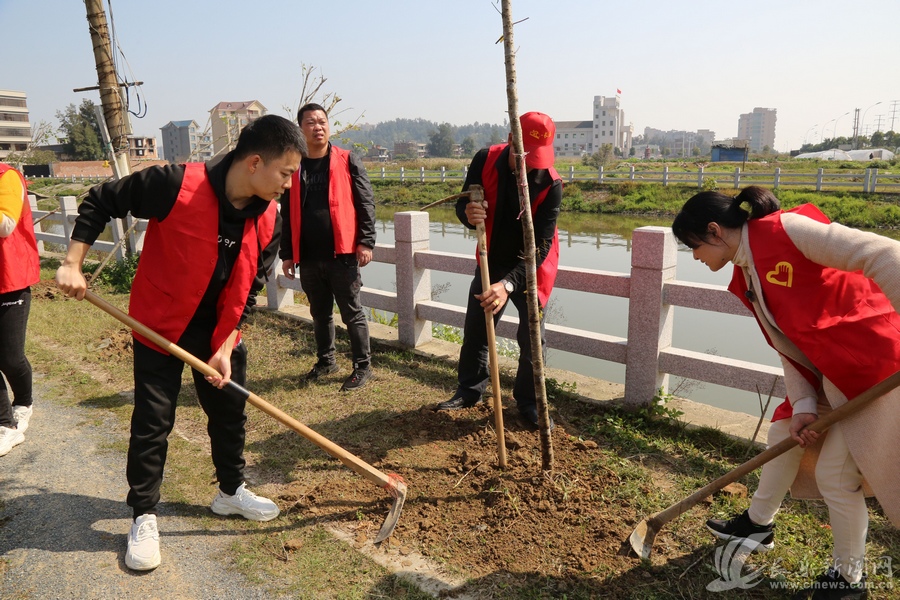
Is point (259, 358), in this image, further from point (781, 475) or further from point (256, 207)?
point (781, 475)

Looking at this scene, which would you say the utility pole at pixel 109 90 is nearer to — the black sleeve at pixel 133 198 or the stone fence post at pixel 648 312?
the black sleeve at pixel 133 198

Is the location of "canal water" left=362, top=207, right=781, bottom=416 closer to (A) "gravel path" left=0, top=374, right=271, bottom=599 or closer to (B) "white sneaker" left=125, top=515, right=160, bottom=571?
(A) "gravel path" left=0, top=374, right=271, bottom=599

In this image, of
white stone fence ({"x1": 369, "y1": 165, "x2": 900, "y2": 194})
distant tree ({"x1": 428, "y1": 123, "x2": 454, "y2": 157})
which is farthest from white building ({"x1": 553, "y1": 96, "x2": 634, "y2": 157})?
white stone fence ({"x1": 369, "y1": 165, "x2": 900, "y2": 194})

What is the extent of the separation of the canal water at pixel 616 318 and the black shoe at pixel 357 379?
2135 millimetres

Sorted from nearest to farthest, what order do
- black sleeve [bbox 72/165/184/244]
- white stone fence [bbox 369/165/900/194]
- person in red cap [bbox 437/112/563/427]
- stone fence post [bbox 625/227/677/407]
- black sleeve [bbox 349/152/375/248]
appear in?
black sleeve [bbox 72/165/184/244], person in red cap [bbox 437/112/563/427], stone fence post [bbox 625/227/677/407], black sleeve [bbox 349/152/375/248], white stone fence [bbox 369/165/900/194]

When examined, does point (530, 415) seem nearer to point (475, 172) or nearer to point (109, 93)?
point (475, 172)

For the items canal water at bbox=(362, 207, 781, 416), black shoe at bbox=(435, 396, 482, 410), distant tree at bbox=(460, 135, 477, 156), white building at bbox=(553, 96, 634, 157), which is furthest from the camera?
white building at bbox=(553, 96, 634, 157)

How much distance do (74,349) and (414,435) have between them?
392 cm

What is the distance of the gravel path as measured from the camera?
2.75m

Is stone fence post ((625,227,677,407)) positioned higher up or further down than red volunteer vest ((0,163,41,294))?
further down

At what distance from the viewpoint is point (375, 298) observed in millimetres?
6316

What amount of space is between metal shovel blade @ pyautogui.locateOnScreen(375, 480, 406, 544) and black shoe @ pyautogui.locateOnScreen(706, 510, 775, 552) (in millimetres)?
1449

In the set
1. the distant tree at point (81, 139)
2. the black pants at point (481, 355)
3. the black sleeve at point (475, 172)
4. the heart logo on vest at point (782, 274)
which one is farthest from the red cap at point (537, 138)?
the distant tree at point (81, 139)

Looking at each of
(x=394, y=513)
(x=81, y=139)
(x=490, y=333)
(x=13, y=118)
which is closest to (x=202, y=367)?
(x=394, y=513)
